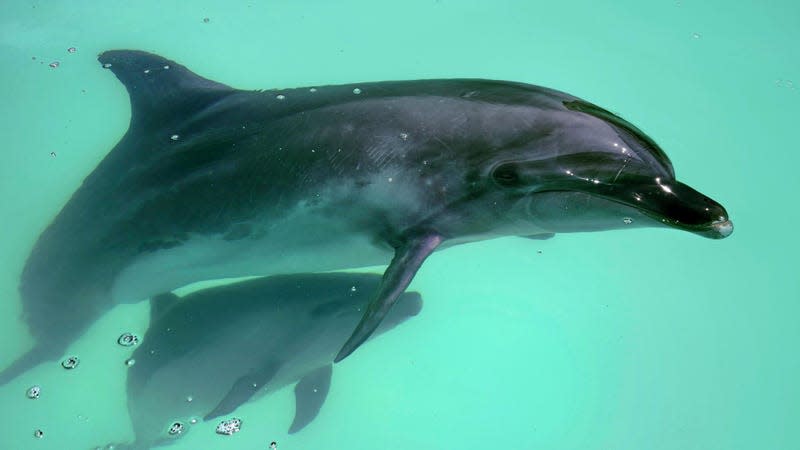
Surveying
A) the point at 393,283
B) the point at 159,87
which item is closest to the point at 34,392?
the point at 159,87

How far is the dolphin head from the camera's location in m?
3.13

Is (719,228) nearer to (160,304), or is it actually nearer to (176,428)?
(176,428)

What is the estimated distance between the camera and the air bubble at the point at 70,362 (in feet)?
18.9

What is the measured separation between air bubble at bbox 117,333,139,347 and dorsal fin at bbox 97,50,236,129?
180cm

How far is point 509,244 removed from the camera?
6672 millimetres

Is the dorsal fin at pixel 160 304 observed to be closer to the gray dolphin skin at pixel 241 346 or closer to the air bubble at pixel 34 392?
the gray dolphin skin at pixel 241 346

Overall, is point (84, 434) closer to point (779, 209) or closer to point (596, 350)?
point (596, 350)

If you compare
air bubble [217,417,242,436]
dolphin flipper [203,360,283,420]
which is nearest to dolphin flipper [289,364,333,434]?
dolphin flipper [203,360,283,420]

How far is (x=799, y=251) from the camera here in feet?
23.0

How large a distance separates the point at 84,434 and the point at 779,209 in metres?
6.63

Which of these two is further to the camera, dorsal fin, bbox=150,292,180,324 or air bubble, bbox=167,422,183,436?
dorsal fin, bbox=150,292,180,324

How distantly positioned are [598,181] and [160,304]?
12.8 ft

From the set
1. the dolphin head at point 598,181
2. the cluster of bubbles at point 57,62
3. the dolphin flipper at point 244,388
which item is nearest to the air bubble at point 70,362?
the dolphin flipper at point 244,388

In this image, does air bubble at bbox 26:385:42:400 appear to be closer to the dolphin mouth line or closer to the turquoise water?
the turquoise water
